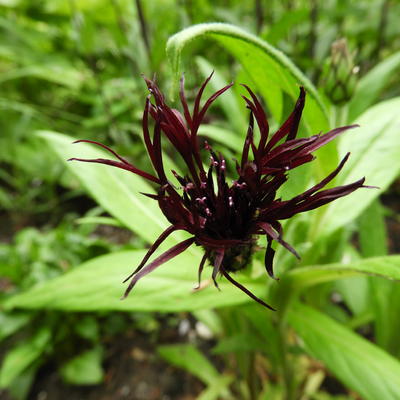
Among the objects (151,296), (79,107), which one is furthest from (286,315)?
(79,107)

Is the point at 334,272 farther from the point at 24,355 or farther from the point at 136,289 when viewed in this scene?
the point at 24,355

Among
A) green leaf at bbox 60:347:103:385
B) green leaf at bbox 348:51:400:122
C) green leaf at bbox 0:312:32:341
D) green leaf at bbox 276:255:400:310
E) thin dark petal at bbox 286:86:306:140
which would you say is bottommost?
green leaf at bbox 60:347:103:385

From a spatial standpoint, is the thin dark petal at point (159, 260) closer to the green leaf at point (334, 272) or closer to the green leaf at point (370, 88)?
the green leaf at point (334, 272)

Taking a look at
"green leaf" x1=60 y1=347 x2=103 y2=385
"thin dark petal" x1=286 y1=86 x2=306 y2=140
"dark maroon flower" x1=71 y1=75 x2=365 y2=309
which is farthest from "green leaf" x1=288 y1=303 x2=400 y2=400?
"green leaf" x1=60 y1=347 x2=103 y2=385

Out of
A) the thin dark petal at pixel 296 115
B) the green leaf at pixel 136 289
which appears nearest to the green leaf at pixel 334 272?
the green leaf at pixel 136 289

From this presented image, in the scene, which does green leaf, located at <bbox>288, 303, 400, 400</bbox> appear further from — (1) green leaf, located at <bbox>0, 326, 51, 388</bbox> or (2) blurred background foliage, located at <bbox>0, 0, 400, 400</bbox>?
(1) green leaf, located at <bbox>0, 326, 51, 388</bbox>

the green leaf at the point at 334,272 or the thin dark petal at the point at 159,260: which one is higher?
the thin dark petal at the point at 159,260
